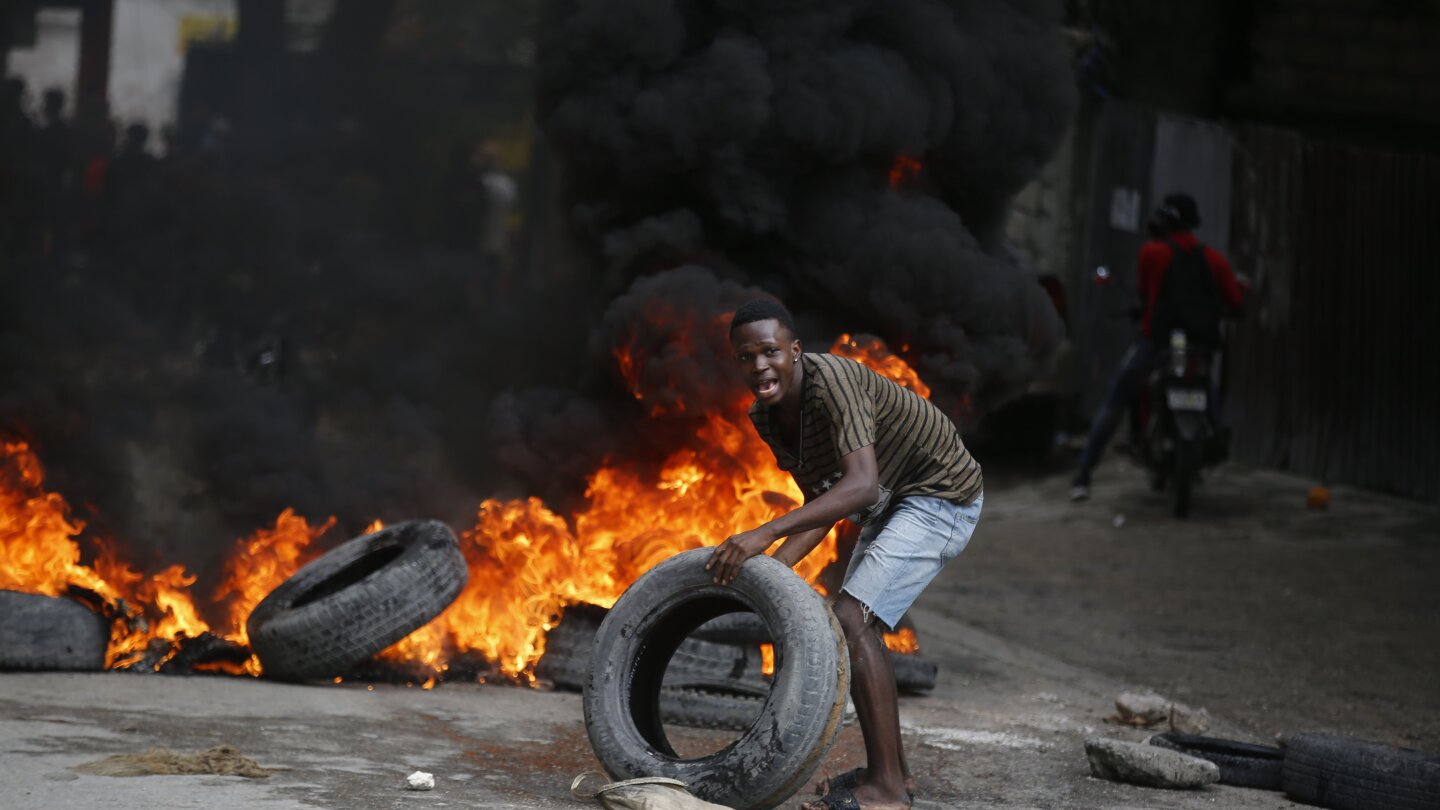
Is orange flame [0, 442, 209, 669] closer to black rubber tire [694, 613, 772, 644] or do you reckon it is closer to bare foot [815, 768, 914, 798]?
black rubber tire [694, 613, 772, 644]

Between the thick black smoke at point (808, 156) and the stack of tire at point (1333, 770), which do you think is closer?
the stack of tire at point (1333, 770)

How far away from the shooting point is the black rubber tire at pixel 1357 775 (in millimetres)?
5387

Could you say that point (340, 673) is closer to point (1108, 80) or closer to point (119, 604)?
point (119, 604)

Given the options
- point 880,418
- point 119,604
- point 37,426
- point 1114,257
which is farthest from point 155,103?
point 1114,257

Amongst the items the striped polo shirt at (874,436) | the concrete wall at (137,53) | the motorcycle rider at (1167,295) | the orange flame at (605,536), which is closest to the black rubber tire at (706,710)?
the orange flame at (605,536)

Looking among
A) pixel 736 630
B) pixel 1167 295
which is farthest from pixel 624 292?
pixel 1167 295

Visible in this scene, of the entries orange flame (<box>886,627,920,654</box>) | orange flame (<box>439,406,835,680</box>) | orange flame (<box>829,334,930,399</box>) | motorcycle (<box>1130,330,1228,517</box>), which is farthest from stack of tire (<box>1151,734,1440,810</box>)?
motorcycle (<box>1130,330,1228,517</box>)

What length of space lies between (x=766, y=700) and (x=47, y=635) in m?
3.63

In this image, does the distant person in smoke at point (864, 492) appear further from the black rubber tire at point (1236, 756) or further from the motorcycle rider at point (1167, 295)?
the motorcycle rider at point (1167, 295)

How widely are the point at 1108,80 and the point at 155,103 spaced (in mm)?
9336

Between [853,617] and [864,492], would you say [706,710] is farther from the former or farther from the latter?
[864,492]

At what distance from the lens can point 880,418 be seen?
17.4ft

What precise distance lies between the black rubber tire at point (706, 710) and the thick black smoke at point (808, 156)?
7.05 feet

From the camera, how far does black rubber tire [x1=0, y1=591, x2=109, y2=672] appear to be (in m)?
6.90
